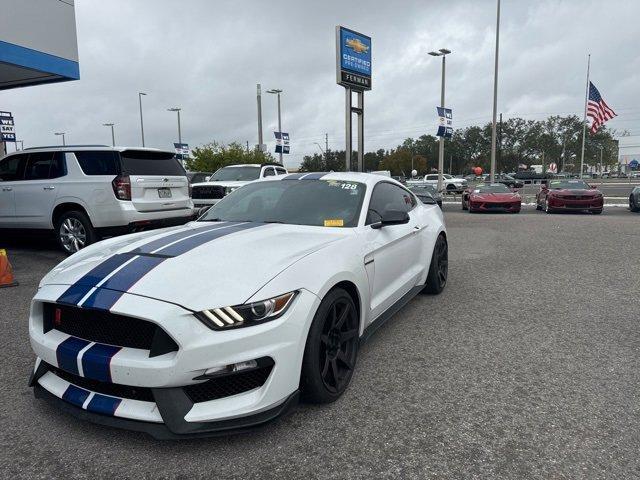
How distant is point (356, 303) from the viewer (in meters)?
3.24

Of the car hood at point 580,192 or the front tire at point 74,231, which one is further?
the car hood at point 580,192

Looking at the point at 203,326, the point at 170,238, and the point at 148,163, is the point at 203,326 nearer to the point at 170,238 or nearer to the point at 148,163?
the point at 170,238

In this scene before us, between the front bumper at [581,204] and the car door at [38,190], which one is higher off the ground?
the car door at [38,190]

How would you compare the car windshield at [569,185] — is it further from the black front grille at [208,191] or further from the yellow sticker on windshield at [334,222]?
the yellow sticker on windshield at [334,222]

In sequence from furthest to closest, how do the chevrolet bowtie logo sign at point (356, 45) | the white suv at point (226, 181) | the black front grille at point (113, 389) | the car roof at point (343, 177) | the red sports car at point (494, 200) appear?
the red sports car at point (494, 200) → the chevrolet bowtie logo sign at point (356, 45) → the white suv at point (226, 181) → the car roof at point (343, 177) → the black front grille at point (113, 389)

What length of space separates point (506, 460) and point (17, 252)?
8869 millimetres

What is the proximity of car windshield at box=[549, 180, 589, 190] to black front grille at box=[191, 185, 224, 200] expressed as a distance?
13096 mm

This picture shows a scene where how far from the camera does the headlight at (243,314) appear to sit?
233cm

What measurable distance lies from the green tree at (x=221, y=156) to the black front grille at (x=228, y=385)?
29.7m

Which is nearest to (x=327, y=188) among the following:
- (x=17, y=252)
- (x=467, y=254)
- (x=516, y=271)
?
(x=516, y=271)

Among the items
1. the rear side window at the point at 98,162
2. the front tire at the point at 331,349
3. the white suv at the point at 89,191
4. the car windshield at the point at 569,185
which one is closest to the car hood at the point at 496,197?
the car windshield at the point at 569,185

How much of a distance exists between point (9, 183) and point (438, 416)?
8165mm

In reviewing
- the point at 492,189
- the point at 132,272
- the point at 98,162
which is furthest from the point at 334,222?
the point at 492,189

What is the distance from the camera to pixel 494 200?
17.5 metres
